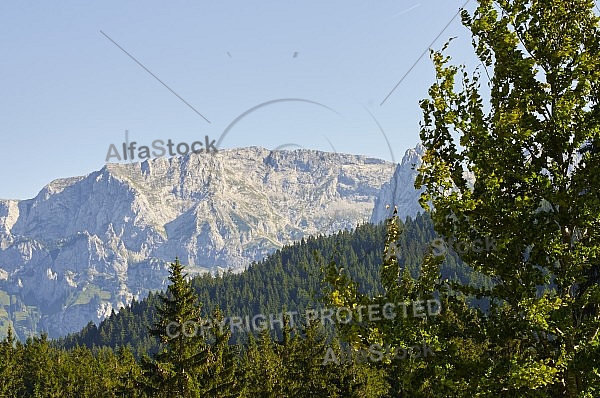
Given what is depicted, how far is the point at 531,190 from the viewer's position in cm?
1155

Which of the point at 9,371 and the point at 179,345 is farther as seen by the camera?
the point at 9,371

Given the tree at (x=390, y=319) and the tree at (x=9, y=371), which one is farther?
the tree at (x=9, y=371)

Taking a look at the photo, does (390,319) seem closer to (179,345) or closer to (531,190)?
(531,190)

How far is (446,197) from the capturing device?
1158cm

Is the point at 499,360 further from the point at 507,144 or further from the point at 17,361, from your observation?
the point at 17,361

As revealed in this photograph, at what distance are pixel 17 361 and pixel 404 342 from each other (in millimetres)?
98755

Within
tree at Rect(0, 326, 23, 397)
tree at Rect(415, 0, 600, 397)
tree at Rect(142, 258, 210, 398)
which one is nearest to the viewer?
tree at Rect(415, 0, 600, 397)

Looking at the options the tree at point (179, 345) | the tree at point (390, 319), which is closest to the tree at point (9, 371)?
the tree at point (179, 345)

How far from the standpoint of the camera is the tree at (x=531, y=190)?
35.7 feet

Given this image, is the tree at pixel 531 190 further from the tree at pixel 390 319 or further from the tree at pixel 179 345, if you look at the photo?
the tree at pixel 179 345

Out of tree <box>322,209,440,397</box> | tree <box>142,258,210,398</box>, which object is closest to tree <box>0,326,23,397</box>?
tree <box>142,258,210,398</box>

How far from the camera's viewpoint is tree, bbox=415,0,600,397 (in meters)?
10.9

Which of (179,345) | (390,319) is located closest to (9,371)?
(179,345)

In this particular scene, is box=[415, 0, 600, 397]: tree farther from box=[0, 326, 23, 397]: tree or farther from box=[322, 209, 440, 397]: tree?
box=[0, 326, 23, 397]: tree
